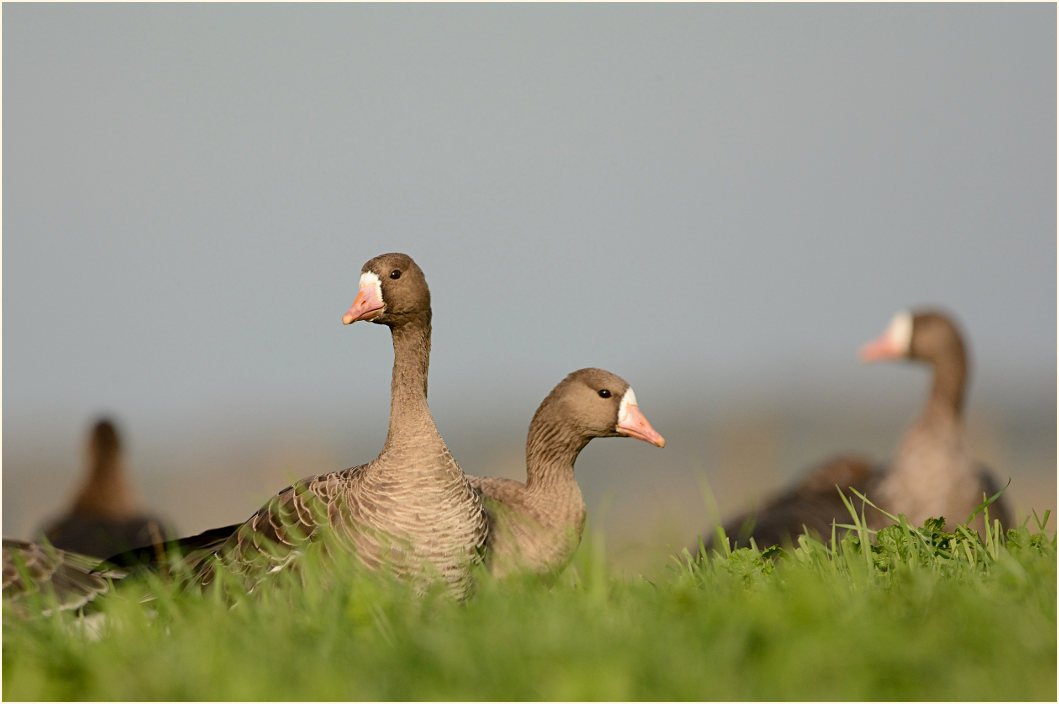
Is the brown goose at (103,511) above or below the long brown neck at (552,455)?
below

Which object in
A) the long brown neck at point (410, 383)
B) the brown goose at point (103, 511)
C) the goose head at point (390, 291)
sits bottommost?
the brown goose at point (103, 511)

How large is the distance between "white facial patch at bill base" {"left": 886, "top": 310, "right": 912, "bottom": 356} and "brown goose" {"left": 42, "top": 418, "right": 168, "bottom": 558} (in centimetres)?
788

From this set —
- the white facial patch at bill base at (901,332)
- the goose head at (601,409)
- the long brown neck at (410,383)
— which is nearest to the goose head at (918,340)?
the white facial patch at bill base at (901,332)

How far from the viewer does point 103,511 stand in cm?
1246

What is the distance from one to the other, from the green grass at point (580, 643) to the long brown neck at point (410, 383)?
1.30m

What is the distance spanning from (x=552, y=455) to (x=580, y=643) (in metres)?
4.25

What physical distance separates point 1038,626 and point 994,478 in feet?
26.5

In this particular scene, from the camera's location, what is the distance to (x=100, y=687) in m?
4.05

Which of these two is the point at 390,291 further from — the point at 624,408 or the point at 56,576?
the point at 56,576

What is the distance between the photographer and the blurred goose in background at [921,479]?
9727 millimetres

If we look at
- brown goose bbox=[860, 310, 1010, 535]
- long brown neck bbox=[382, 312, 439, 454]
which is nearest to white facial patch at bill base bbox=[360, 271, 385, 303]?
long brown neck bbox=[382, 312, 439, 454]

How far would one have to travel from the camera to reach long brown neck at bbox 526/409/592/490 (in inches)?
316

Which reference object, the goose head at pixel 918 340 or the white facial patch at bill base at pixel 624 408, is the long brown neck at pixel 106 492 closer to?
the white facial patch at bill base at pixel 624 408

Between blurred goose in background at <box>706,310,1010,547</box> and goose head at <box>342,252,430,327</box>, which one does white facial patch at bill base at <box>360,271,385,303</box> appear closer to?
goose head at <box>342,252,430,327</box>
